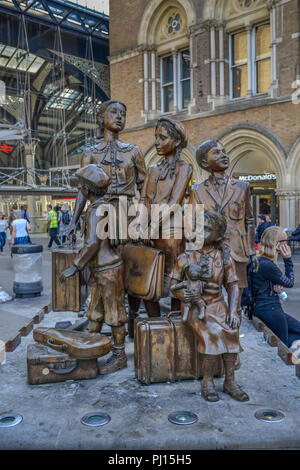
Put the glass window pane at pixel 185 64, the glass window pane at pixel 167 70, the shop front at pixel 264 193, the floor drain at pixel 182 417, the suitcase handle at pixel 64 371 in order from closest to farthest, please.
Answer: the floor drain at pixel 182 417 < the suitcase handle at pixel 64 371 < the shop front at pixel 264 193 < the glass window pane at pixel 185 64 < the glass window pane at pixel 167 70

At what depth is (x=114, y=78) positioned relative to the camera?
17094mm

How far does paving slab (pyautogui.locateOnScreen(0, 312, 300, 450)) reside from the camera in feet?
7.77

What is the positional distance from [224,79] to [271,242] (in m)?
11.1

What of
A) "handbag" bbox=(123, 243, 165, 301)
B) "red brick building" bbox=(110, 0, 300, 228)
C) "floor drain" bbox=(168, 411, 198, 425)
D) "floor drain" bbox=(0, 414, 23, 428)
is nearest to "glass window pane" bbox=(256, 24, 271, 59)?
"red brick building" bbox=(110, 0, 300, 228)

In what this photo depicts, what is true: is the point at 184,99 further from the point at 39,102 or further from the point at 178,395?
the point at 178,395

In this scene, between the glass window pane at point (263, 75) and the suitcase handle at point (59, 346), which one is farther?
the glass window pane at point (263, 75)

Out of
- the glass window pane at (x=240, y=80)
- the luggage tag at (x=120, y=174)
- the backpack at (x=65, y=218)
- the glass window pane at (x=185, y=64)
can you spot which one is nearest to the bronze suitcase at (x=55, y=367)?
the luggage tag at (x=120, y=174)

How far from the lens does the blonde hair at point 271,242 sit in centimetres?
409

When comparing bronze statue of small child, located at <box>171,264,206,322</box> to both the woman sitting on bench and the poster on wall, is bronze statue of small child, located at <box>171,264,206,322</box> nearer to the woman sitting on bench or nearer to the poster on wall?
the woman sitting on bench

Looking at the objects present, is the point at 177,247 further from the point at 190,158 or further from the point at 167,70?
the point at 167,70

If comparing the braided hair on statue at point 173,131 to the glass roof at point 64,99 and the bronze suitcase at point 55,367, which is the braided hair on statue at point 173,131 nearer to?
the bronze suitcase at point 55,367

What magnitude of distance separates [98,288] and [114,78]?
15266 millimetres
